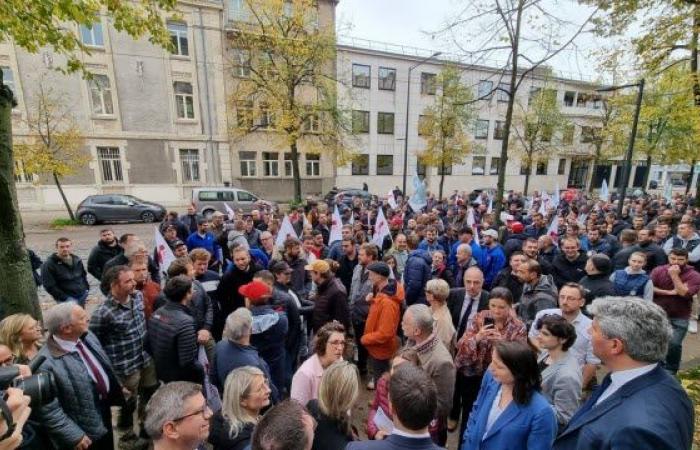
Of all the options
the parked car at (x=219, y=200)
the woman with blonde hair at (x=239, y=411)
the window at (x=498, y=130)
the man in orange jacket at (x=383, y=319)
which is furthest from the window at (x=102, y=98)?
the window at (x=498, y=130)

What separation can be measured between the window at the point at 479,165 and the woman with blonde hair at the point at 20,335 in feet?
115

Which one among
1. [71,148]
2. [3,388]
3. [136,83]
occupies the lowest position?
[3,388]

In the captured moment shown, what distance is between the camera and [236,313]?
296 centimetres

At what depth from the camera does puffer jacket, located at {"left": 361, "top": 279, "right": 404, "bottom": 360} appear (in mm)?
3818

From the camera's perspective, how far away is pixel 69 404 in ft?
8.60

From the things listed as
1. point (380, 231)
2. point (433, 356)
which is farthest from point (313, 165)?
point (433, 356)

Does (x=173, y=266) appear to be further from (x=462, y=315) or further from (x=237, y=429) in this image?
(x=462, y=315)

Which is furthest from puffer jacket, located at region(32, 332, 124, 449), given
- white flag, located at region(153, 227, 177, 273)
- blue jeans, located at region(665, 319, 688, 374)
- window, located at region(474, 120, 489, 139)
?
window, located at region(474, 120, 489, 139)

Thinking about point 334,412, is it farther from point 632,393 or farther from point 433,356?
point 632,393

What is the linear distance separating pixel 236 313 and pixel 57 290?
3.89 m

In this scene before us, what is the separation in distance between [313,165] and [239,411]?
1060 inches

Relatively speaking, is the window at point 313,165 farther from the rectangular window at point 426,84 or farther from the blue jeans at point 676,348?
the blue jeans at point 676,348

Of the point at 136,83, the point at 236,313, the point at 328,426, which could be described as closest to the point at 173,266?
the point at 236,313

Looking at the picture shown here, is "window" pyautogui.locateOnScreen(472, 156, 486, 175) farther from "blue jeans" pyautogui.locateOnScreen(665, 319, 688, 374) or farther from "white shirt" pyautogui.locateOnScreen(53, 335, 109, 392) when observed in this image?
"white shirt" pyautogui.locateOnScreen(53, 335, 109, 392)
